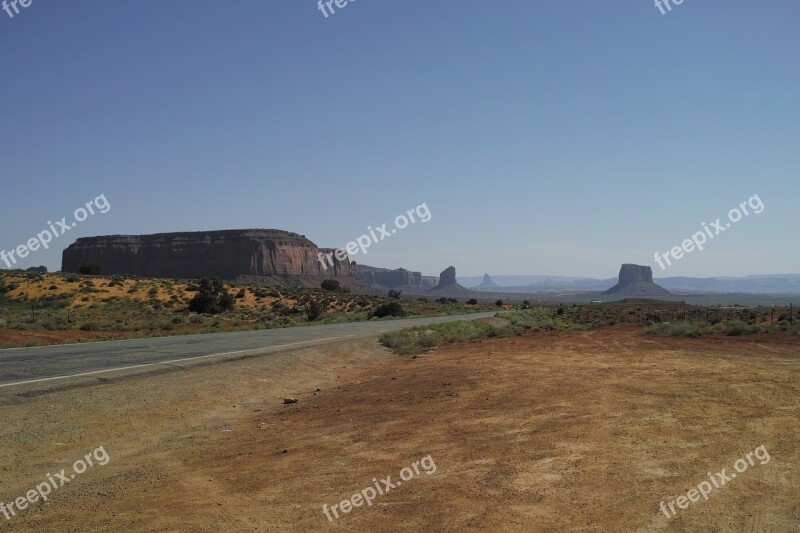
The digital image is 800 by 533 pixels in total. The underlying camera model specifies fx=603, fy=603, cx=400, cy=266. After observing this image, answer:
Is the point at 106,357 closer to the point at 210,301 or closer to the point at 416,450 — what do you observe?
the point at 416,450

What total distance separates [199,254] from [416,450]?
15804 cm

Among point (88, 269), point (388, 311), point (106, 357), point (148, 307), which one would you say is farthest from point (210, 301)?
point (88, 269)

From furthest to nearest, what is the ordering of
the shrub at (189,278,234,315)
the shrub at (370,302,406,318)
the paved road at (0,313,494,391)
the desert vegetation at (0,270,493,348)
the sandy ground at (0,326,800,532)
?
the shrub at (370,302,406,318) < the shrub at (189,278,234,315) < the desert vegetation at (0,270,493,348) < the paved road at (0,313,494,391) < the sandy ground at (0,326,800,532)

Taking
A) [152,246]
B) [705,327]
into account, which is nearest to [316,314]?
[705,327]

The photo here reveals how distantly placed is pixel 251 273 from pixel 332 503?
150646mm

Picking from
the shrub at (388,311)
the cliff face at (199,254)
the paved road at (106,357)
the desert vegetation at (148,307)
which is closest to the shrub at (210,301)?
the desert vegetation at (148,307)

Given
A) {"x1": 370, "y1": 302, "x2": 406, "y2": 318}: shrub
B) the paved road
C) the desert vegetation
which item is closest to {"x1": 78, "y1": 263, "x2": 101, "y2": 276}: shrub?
the desert vegetation

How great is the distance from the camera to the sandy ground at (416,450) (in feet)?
18.4

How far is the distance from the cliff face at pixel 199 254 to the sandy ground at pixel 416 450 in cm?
14456

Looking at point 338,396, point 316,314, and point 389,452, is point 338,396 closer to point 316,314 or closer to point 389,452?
point 389,452

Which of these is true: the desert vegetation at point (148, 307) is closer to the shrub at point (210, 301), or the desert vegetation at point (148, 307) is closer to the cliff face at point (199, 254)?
the shrub at point (210, 301)

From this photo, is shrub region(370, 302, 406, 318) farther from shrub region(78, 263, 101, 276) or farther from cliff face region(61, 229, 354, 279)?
cliff face region(61, 229, 354, 279)

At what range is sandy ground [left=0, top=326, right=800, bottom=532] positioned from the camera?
18.4 feet

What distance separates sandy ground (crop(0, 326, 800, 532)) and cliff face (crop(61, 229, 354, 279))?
5691 inches
